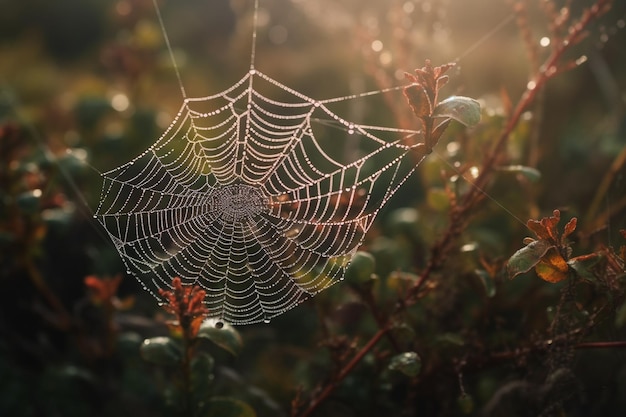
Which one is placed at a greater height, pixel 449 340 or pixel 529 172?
pixel 529 172

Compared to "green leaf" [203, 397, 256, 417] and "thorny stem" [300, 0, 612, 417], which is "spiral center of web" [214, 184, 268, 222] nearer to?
"thorny stem" [300, 0, 612, 417]

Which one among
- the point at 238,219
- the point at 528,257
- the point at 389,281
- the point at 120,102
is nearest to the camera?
the point at 528,257

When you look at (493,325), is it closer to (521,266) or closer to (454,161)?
(454,161)

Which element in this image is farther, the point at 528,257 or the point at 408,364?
the point at 408,364

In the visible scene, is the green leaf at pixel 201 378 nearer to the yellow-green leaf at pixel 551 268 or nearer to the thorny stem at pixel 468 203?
the thorny stem at pixel 468 203

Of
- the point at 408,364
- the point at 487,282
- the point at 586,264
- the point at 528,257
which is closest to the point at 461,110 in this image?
the point at 528,257

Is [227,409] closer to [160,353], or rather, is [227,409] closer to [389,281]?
[160,353]

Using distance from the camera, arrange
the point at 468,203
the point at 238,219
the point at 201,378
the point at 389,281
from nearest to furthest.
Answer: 1. the point at 201,378
2. the point at 468,203
3. the point at 389,281
4. the point at 238,219

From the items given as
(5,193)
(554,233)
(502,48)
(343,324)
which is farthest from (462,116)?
(502,48)
